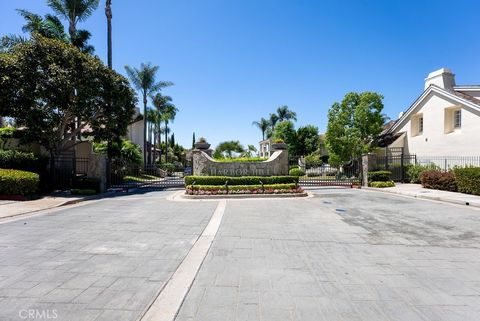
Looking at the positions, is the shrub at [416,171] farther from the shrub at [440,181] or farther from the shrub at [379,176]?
the shrub at [440,181]

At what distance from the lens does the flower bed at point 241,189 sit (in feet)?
53.8

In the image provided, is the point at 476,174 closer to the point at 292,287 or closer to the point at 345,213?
the point at 345,213

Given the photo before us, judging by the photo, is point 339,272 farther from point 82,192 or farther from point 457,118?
point 457,118

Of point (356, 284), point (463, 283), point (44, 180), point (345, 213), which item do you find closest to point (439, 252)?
point (463, 283)

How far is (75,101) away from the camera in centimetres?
1888

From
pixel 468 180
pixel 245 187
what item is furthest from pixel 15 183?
pixel 468 180

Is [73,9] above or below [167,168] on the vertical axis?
above

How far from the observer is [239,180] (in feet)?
56.9

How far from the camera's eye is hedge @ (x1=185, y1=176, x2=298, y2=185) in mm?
17172

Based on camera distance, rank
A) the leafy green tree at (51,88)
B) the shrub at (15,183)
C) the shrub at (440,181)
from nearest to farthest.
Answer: the shrub at (15,183) < the leafy green tree at (51,88) < the shrub at (440,181)

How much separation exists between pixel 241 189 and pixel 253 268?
11.6 meters

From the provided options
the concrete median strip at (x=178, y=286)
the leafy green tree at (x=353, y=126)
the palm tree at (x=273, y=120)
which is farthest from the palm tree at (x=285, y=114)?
the concrete median strip at (x=178, y=286)

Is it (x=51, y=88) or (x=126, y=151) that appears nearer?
(x=51, y=88)

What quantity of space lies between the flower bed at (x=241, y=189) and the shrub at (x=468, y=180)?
8586mm
